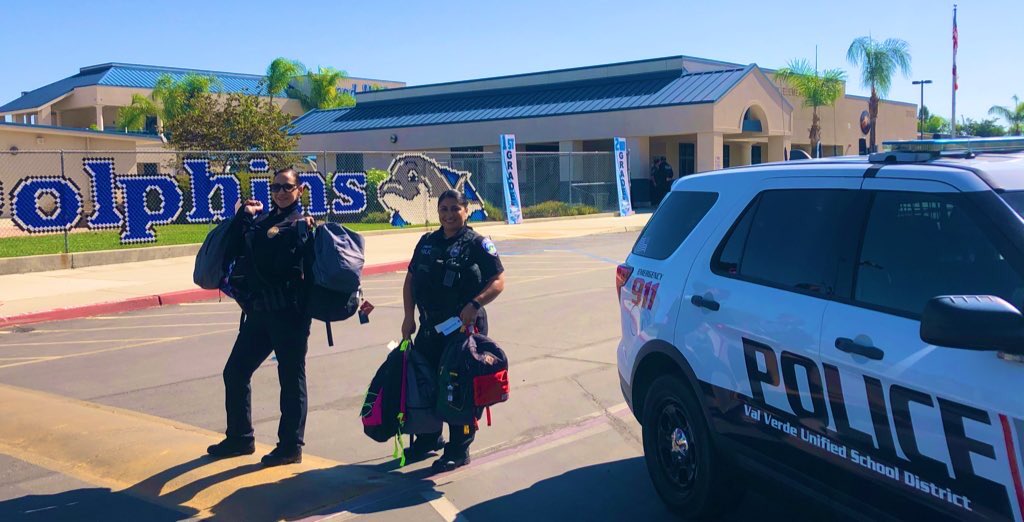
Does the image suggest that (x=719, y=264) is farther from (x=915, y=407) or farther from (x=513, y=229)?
(x=513, y=229)

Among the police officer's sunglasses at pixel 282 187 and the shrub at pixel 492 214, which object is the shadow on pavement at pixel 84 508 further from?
the shrub at pixel 492 214

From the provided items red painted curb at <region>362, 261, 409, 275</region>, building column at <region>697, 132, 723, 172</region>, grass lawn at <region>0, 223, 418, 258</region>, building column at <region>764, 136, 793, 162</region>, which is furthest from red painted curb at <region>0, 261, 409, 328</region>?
building column at <region>764, 136, 793, 162</region>

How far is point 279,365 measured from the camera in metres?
5.68

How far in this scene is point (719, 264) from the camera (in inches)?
184

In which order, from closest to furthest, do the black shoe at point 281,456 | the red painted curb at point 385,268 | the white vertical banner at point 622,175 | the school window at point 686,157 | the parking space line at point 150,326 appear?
the black shoe at point 281,456, the parking space line at point 150,326, the red painted curb at point 385,268, the white vertical banner at point 622,175, the school window at point 686,157

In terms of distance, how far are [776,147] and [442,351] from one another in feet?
130

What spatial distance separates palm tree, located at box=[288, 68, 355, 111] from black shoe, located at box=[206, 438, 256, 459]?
59.2m

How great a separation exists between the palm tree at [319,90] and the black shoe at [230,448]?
194 feet

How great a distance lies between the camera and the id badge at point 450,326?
5.48 meters

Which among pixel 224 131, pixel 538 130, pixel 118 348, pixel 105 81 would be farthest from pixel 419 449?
pixel 105 81

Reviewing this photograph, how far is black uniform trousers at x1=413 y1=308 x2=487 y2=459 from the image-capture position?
5.62 metres

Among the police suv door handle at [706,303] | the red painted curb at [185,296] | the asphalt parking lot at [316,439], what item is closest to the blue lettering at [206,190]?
the red painted curb at [185,296]

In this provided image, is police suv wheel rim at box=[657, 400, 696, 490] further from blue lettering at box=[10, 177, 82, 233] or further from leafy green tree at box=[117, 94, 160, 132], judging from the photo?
leafy green tree at box=[117, 94, 160, 132]

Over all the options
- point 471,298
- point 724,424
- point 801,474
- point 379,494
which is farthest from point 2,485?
point 801,474
